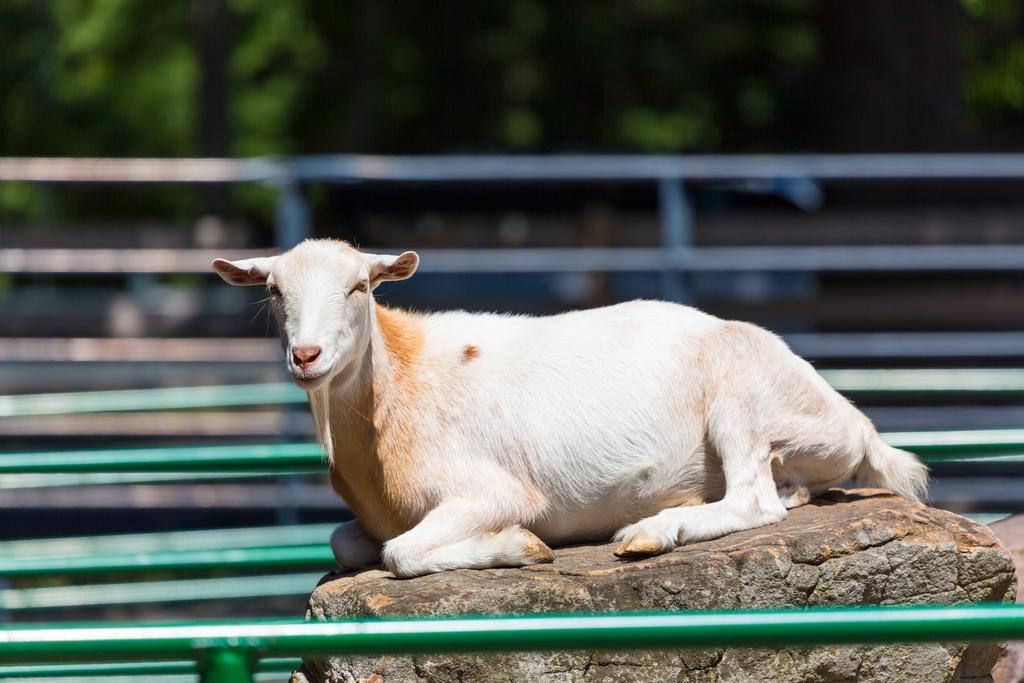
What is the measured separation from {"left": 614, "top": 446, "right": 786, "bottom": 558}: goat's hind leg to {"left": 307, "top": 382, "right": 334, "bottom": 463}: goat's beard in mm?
829

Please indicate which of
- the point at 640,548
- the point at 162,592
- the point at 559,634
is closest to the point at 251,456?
the point at 640,548

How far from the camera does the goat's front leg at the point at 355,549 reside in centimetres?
380

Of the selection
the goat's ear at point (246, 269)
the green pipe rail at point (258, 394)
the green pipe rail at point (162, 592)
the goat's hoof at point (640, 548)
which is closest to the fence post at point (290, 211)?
the green pipe rail at point (258, 394)

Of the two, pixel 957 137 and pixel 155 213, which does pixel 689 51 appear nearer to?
pixel 155 213

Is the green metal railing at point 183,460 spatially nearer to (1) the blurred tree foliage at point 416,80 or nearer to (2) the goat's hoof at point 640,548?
(2) the goat's hoof at point 640,548

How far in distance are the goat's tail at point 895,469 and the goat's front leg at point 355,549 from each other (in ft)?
4.73

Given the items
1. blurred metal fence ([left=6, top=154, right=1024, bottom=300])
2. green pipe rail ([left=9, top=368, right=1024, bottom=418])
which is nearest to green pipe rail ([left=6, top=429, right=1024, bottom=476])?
green pipe rail ([left=9, top=368, right=1024, bottom=418])

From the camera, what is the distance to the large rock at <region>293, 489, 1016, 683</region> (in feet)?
10.6

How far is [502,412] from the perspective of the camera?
3.70m

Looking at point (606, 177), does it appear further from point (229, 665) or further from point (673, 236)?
point (229, 665)

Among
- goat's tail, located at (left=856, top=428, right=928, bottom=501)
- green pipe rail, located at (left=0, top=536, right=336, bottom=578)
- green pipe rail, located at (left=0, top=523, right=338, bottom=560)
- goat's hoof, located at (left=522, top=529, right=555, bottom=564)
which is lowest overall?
goat's hoof, located at (left=522, top=529, right=555, bottom=564)

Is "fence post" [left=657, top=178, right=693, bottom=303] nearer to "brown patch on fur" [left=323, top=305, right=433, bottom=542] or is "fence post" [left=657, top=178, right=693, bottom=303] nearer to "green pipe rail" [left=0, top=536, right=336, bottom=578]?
"green pipe rail" [left=0, top=536, right=336, bottom=578]

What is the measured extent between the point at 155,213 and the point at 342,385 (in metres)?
23.2

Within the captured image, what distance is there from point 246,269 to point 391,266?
0.39 meters
